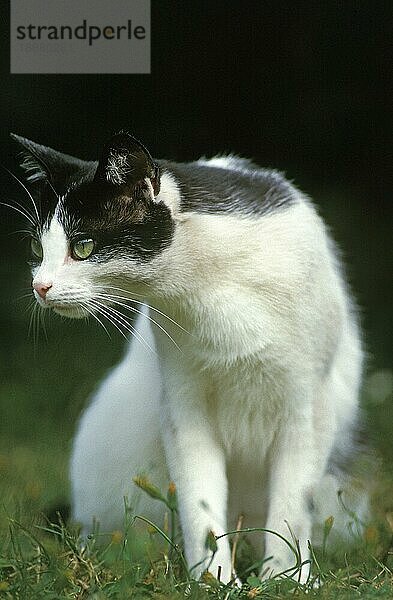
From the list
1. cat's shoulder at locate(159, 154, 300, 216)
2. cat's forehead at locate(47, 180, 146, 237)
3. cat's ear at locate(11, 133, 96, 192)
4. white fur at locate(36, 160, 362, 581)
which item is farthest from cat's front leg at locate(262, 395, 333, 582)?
cat's ear at locate(11, 133, 96, 192)

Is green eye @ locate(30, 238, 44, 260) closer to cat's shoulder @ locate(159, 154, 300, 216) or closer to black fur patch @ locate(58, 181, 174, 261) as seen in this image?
black fur patch @ locate(58, 181, 174, 261)

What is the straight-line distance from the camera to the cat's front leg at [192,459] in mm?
1942

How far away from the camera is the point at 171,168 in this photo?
1907mm

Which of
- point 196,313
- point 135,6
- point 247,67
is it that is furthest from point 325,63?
point 196,313

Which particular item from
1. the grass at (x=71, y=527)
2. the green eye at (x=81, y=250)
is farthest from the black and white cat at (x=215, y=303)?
the grass at (x=71, y=527)

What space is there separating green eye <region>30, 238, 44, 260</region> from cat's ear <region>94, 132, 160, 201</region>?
19cm

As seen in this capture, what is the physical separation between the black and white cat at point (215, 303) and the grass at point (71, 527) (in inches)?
5.0

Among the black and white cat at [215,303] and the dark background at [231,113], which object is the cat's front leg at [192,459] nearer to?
the black and white cat at [215,303]

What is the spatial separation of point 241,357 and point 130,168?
0.42 metres

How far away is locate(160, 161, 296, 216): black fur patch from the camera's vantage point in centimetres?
188

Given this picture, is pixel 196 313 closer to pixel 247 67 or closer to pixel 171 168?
pixel 171 168

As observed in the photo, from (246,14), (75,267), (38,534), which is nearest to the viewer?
(75,267)

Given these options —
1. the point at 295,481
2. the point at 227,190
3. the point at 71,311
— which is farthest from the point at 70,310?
the point at 295,481

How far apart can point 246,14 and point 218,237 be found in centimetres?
75
